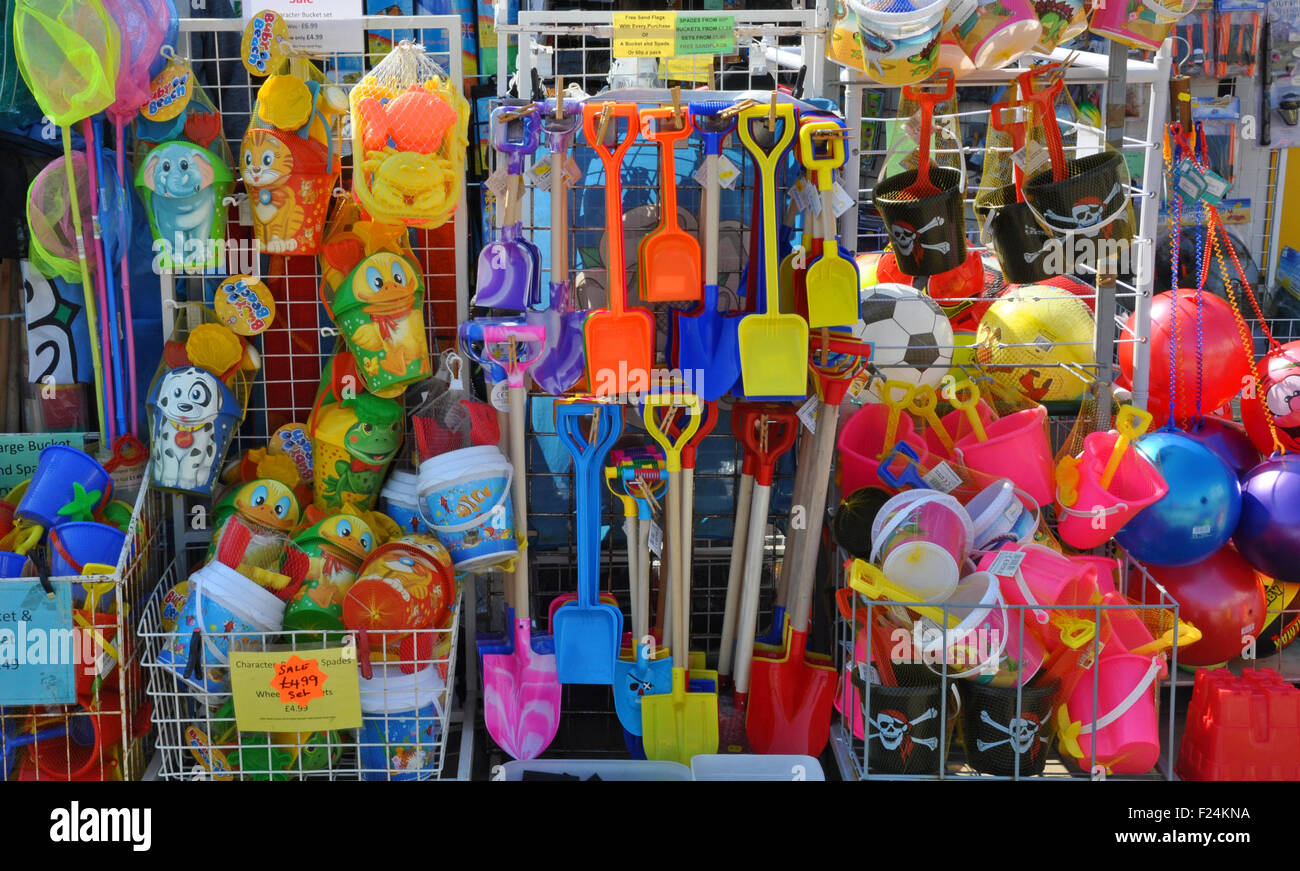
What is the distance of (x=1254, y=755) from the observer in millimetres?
2809

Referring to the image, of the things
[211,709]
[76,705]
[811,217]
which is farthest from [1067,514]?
[76,705]

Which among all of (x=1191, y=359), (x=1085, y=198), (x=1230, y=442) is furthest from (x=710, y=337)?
(x=1230, y=442)

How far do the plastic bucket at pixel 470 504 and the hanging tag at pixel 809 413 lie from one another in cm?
65

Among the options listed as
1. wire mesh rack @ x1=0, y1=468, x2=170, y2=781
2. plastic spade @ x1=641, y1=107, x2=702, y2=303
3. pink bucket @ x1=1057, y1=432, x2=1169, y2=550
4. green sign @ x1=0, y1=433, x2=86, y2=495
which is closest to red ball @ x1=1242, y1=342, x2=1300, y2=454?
pink bucket @ x1=1057, y1=432, x2=1169, y2=550

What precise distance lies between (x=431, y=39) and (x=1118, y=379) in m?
2.22

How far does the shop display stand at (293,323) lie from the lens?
2.94 meters

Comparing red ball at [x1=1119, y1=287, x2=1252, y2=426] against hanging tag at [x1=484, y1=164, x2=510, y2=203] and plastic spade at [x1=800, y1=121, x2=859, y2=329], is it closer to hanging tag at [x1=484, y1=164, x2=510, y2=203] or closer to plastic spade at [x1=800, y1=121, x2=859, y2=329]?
plastic spade at [x1=800, y1=121, x2=859, y2=329]

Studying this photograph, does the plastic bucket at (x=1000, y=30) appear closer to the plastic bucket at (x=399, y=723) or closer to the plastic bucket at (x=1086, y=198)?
the plastic bucket at (x=1086, y=198)

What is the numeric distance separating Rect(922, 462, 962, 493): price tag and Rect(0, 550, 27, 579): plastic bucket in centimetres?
195

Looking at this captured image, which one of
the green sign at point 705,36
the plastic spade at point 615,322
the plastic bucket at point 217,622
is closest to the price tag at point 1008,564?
the plastic spade at point 615,322

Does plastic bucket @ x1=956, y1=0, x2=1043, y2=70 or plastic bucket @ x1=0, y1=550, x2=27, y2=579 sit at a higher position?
plastic bucket @ x1=956, y1=0, x2=1043, y2=70

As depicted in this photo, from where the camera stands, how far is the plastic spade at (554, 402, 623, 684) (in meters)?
2.88

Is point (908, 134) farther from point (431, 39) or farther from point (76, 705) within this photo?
point (76, 705)

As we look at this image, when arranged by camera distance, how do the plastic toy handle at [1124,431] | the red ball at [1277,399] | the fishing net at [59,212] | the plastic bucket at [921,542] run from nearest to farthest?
the plastic bucket at [921,542] < the plastic toy handle at [1124,431] < the fishing net at [59,212] < the red ball at [1277,399]
